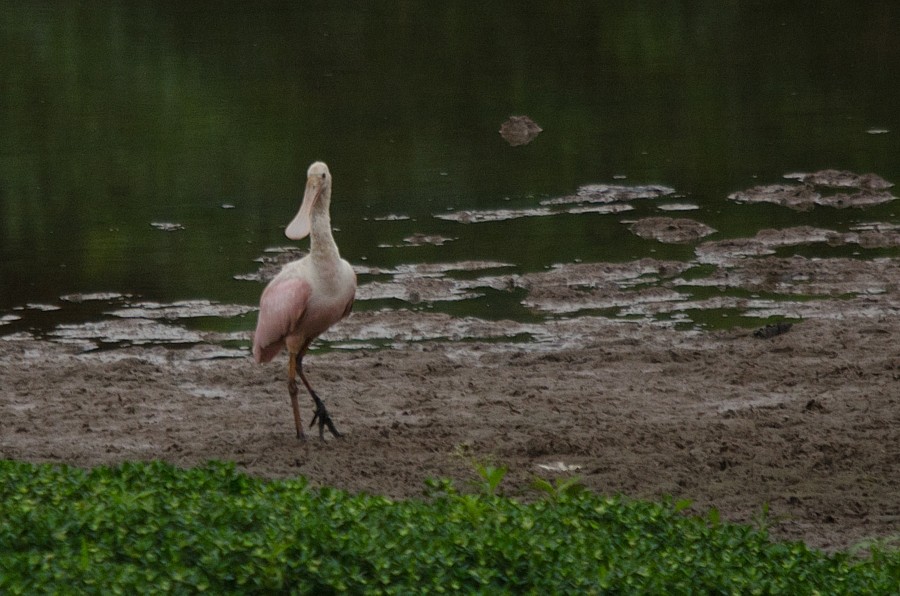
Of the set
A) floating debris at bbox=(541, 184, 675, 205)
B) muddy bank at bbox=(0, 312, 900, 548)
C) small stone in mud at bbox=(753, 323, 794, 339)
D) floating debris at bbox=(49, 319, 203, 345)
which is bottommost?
muddy bank at bbox=(0, 312, 900, 548)

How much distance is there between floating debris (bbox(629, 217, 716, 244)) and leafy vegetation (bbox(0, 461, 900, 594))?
723 cm

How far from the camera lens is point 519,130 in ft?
63.3

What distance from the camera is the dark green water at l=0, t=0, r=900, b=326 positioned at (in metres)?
14.1

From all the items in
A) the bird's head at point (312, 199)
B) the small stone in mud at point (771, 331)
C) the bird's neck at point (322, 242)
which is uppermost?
the bird's head at point (312, 199)

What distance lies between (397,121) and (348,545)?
15124mm

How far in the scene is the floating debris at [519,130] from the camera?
19.0 m

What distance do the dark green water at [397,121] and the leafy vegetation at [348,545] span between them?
561 cm

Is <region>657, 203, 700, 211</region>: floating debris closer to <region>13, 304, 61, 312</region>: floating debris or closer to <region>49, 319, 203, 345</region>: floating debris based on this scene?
<region>49, 319, 203, 345</region>: floating debris

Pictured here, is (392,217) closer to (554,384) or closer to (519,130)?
(519,130)

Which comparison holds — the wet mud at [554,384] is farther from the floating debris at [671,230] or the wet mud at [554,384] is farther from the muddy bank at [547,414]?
the floating debris at [671,230]

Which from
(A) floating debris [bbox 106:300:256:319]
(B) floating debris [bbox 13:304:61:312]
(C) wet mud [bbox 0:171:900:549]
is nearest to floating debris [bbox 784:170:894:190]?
(C) wet mud [bbox 0:171:900:549]

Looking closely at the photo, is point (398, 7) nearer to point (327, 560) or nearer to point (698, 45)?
point (698, 45)

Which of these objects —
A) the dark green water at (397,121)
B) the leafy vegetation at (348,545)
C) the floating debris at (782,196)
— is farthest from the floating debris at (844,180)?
the leafy vegetation at (348,545)

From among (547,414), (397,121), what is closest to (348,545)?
(547,414)
